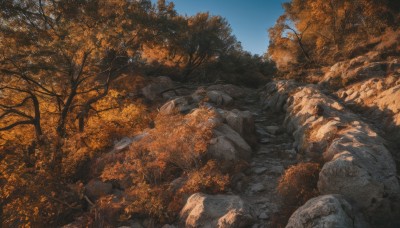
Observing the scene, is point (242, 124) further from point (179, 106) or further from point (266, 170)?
point (179, 106)

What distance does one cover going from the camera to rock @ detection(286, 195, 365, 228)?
233 inches

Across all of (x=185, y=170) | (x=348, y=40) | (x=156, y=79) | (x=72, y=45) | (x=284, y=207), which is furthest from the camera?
(x=156, y=79)

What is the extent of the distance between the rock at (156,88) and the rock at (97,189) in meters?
14.5

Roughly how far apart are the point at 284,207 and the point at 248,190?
6.74ft

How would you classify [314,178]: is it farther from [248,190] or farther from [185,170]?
[185,170]

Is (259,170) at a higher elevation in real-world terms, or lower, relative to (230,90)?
lower

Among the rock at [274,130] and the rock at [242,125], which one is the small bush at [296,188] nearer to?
the rock at [242,125]

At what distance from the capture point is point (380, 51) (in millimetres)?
18844

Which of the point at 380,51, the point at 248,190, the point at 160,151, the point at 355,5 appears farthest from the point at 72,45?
the point at 355,5

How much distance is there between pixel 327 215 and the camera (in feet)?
19.7

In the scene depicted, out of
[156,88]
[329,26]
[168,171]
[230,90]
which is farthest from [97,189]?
[329,26]

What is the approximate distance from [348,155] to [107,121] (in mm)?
14417

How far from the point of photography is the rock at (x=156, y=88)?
2575 centimetres

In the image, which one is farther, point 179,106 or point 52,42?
point 179,106
